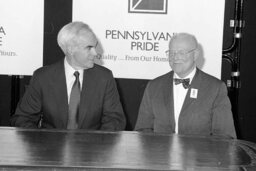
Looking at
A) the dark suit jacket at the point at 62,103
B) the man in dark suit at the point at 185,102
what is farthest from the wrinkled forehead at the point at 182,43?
the dark suit jacket at the point at 62,103

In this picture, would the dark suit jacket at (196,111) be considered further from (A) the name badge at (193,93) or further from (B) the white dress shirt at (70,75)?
(B) the white dress shirt at (70,75)

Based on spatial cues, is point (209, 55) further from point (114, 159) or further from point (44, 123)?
point (114, 159)

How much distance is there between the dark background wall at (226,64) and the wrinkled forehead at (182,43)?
141cm

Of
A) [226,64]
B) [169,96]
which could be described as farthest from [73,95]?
[226,64]

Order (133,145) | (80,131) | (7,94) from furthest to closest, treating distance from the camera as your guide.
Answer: (7,94)
(80,131)
(133,145)

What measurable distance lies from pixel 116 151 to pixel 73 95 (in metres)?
1.26

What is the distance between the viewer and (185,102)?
3.44 meters

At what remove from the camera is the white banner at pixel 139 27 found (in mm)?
4559

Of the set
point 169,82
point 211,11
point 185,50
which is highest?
point 211,11

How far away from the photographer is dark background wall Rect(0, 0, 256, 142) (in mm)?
4895

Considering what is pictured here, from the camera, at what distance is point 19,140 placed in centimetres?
254

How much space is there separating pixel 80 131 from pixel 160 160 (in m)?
0.77

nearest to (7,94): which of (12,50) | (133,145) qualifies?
(12,50)

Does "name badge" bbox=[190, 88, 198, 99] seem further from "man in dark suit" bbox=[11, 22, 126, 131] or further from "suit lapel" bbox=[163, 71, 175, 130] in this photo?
"man in dark suit" bbox=[11, 22, 126, 131]
